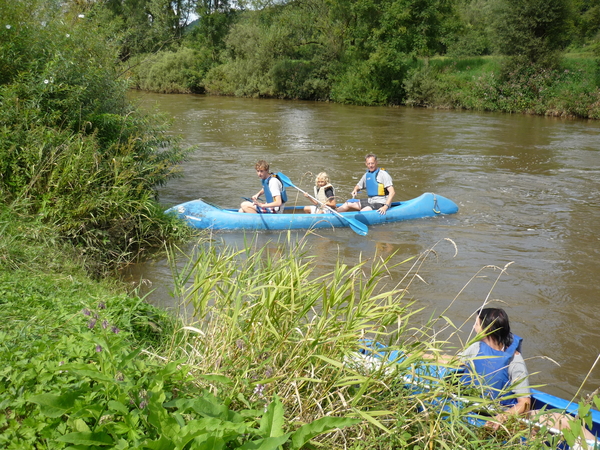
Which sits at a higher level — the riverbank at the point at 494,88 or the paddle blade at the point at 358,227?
the riverbank at the point at 494,88

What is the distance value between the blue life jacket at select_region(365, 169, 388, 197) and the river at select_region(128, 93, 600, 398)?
51 cm

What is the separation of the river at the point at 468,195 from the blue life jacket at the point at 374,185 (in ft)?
1.66

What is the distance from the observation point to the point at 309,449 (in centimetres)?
206

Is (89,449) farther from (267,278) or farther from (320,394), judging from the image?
(267,278)

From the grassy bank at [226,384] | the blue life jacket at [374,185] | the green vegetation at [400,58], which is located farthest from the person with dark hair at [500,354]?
the green vegetation at [400,58]

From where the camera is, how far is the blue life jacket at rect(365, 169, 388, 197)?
7648 millimetres

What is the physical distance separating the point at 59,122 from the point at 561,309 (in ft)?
16.8

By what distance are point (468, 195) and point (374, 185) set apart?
8.06 ft

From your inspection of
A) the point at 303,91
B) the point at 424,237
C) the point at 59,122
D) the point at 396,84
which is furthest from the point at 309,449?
the point at 303,91

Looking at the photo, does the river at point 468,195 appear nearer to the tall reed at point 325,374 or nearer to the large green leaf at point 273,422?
the tall reed at point 325,374

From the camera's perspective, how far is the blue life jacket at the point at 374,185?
301 inches

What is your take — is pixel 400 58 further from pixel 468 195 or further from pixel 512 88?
pixel 468 195

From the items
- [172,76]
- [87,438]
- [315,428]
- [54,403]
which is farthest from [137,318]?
[172,76]

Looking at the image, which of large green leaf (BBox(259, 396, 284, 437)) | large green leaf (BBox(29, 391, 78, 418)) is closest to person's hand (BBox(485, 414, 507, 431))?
large green leaf (BBox(259, 396, 284, 437))
